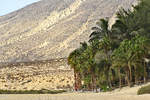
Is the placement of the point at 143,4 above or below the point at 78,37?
below

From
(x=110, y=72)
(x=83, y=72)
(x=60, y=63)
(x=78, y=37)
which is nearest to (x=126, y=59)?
(x=110, y=72)

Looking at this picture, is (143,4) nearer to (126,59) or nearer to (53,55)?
(126,59)

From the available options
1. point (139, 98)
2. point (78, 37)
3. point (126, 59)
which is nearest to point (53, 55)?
point (78, 37)

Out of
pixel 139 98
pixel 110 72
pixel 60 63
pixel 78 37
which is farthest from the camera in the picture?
pixel 78 37

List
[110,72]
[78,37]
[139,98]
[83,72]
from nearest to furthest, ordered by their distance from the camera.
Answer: [139,98] < [110,72] < [83,72] < [78,37]

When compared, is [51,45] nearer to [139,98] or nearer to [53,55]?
[53,55]

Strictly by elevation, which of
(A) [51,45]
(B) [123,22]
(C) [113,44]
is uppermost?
(A) [51,45]

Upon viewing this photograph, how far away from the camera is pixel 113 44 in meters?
52.8

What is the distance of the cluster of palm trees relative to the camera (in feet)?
155

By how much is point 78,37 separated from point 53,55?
1928 centimetres

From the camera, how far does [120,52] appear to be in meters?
47.2

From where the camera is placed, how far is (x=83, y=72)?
5809cm

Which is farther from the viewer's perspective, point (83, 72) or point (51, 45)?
point (51, 45)

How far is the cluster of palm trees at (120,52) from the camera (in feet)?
155
